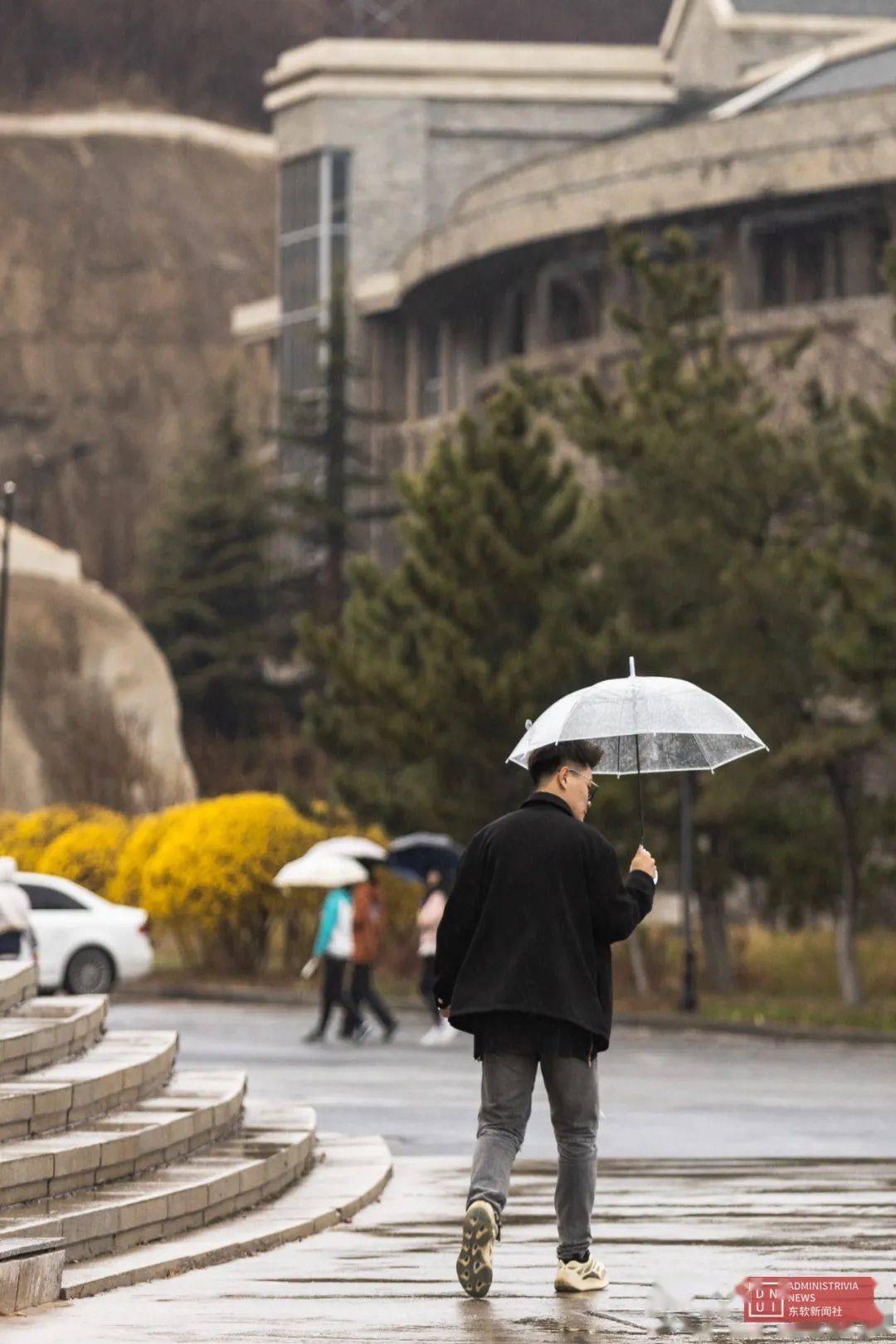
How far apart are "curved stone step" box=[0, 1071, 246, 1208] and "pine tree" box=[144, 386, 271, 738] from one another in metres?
62.5

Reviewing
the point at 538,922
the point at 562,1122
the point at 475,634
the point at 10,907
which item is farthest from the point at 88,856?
the point at 538,922

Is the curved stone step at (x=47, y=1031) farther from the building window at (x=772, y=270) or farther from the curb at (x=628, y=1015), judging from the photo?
the building window at (x=772, y=270)

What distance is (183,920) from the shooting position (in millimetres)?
43000

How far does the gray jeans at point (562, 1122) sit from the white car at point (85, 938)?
25.8 metres

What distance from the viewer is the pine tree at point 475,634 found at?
122 ft

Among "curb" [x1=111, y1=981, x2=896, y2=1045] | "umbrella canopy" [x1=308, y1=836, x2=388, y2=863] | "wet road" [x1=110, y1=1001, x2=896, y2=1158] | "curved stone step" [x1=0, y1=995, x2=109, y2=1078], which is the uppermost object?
"umbrella canopy" [x1=308, y1=836, x2=388, y2=863]

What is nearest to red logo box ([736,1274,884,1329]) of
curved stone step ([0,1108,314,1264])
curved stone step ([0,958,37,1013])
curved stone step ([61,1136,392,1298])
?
curved stone step ([61,1136,392,1298])

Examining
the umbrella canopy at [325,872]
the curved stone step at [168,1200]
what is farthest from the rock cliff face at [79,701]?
the curved stone step at [168,1200]

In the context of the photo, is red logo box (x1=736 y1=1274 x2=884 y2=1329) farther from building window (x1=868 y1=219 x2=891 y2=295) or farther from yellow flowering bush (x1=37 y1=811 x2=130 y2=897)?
building window (x1=868 y1=219 x2=891 y2=295)

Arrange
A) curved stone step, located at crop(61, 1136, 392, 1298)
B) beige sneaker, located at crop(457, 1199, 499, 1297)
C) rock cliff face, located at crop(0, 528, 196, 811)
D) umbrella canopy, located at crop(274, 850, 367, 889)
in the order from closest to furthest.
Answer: beige sneaker, located at crop(457, 1199, 499, 1297), curved stone step, located at crop(61, 1136, 392, 1298), umbrella canopy, located at crop(274, 850, 367, 889), rock cliff face, located at crop(0, 528, 196, 811)

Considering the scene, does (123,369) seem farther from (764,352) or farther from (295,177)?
(764,352)

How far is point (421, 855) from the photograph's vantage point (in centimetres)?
3681

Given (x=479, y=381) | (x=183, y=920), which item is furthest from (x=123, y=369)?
(x=183, y=920)

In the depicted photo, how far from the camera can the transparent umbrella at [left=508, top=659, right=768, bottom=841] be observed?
34.2ft
